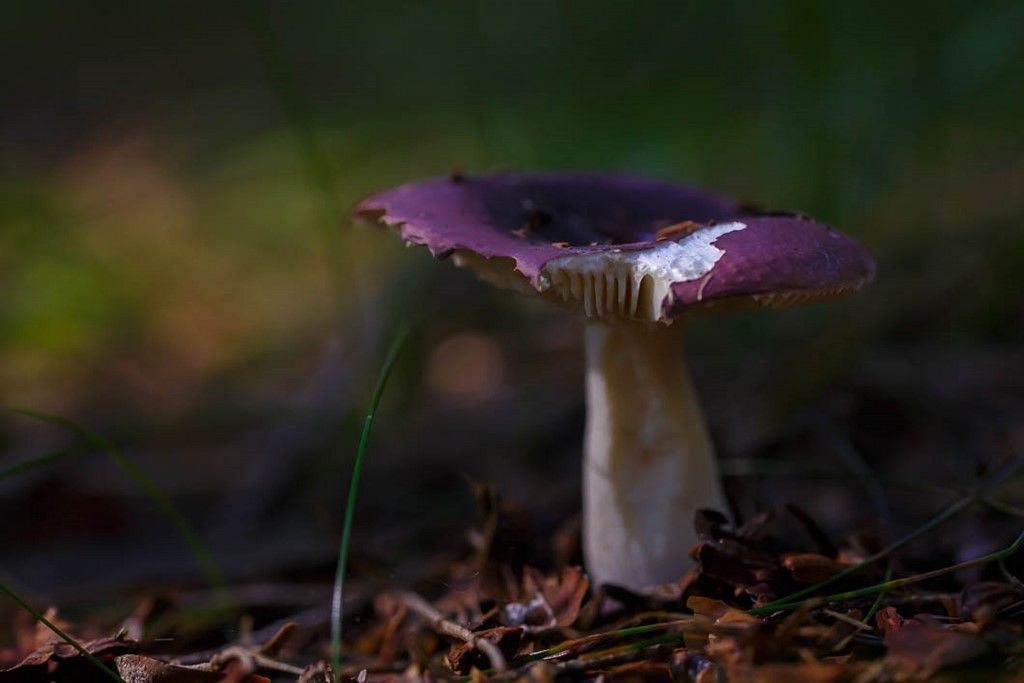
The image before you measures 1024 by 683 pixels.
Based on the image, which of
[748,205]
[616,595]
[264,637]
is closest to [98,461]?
[264,637]

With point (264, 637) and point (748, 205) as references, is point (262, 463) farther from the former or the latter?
point (748, 205)

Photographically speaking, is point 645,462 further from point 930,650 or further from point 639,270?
point 930,650

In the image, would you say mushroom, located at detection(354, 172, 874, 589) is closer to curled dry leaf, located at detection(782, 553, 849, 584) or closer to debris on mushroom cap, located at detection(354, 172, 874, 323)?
debris on mushroom cap, located at detection(354, 172, 874, 323)

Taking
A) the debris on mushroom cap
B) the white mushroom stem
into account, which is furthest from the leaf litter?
the debris on mushroom cap

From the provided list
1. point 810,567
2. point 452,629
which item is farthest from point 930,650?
point 452,629

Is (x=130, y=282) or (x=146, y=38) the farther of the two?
(x=146, y=38)

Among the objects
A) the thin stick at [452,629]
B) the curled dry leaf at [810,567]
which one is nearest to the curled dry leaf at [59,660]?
the thin stick at [452,629]

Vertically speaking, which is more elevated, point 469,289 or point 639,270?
point 639,270
